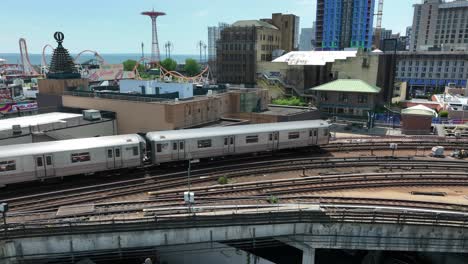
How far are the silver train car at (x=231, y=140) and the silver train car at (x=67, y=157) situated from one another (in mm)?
1834

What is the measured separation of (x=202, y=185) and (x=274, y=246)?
6491 millimetres

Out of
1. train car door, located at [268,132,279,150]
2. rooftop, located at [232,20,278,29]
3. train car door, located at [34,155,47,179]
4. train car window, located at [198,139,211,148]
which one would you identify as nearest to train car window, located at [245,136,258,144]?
train car door, located at [268,132,279,150]

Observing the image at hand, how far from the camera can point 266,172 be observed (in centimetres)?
2755

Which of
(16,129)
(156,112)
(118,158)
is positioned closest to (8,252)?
(118,158)

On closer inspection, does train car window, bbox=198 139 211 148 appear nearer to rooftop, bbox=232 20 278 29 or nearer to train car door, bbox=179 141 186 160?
train car door, bbox=179 141 186 160

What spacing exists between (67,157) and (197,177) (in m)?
9.14

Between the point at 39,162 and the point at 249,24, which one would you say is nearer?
the point at 39,162

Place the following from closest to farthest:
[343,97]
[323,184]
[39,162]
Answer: [39,162] < [323,184] < [343,97]

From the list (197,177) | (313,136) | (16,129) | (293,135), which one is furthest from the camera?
(313,136)

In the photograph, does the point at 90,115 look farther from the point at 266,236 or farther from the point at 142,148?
the point at 266,236

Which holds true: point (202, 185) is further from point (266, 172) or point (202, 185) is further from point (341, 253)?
point (341, 253)

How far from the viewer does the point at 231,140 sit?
28.7 m

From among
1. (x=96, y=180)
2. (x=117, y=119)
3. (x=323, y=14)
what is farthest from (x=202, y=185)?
(x=323, y=14)

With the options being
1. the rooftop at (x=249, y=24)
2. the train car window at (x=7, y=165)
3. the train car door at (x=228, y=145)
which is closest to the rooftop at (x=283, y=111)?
the train car door at (x=228, y=145)
